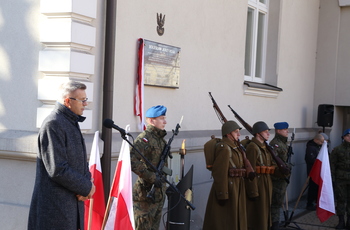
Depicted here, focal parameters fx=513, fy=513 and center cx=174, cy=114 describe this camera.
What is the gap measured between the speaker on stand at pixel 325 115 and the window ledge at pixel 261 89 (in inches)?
75.0

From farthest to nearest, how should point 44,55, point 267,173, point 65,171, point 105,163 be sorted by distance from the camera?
point 267,173 → point 105,163 → point 44,55 → point 65,171

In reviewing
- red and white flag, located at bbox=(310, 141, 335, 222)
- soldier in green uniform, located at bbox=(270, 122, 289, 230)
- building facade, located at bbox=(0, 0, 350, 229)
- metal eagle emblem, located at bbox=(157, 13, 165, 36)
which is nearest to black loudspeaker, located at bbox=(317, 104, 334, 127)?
building facade, located at bbox=(0, 0, 350, 229)

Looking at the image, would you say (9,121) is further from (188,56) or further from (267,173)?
(267,173)

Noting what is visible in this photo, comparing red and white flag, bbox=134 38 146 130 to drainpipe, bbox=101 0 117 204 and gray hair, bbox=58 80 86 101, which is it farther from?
gray hair, bbox=58 80 86 101

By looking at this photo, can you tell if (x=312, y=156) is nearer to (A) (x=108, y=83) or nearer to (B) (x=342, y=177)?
(B) (x=342, y=177)

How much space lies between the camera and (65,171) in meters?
3.80

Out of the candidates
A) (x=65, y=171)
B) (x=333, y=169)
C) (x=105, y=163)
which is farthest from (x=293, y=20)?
(x=65, y=171)

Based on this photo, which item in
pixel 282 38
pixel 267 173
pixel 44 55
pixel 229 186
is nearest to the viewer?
pixel 44 55

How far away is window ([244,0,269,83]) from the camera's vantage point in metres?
10.4

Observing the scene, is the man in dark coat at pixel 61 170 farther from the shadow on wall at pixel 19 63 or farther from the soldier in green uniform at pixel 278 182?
the soldier in green uniform at pixel 278 182

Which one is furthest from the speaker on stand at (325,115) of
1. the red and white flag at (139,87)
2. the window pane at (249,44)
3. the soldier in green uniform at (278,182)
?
the red and white flag at (139,87)

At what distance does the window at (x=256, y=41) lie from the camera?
34.0ft

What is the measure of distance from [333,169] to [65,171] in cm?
679

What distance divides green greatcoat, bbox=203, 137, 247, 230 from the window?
3.74 m
